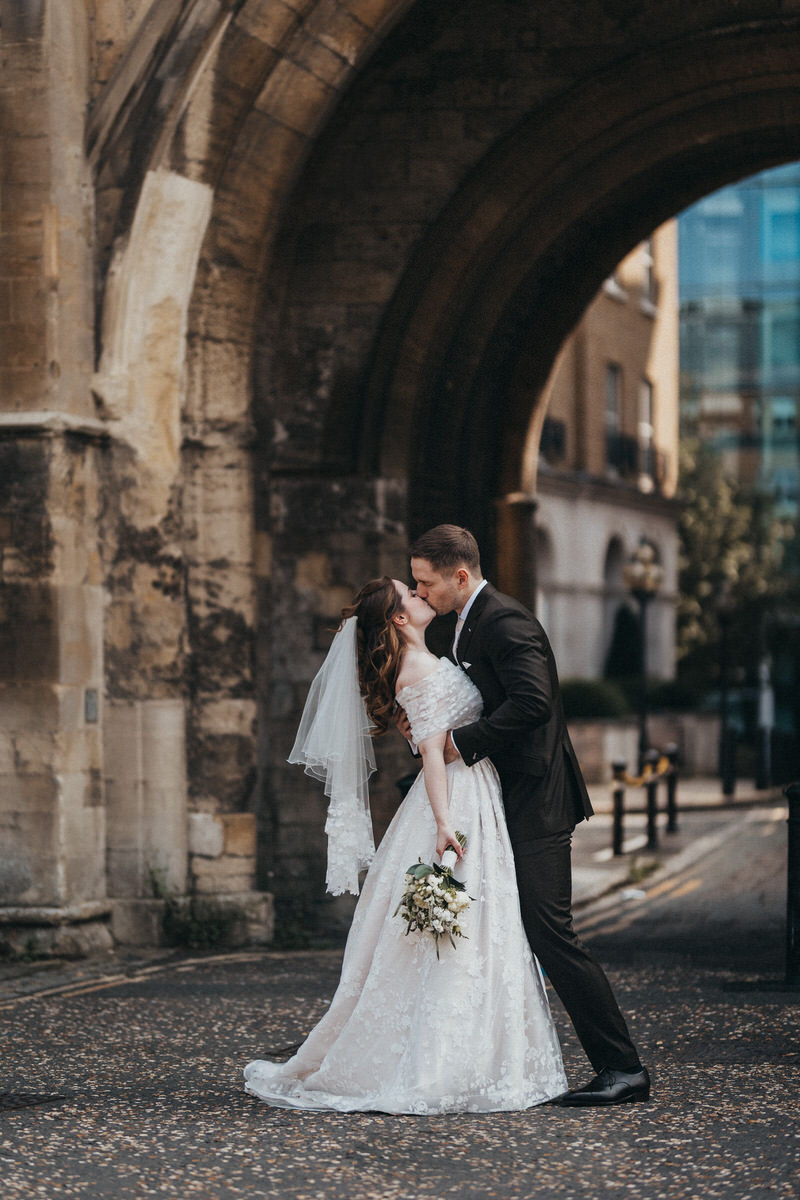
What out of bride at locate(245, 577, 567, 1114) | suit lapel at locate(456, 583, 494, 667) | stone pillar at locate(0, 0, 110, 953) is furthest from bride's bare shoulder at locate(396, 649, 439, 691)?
stone pillar at locate(0, 0, 110, 953)

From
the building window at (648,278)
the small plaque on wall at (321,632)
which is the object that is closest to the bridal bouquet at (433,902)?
the small plaque on wall at (321,632)

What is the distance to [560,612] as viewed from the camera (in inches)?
1154

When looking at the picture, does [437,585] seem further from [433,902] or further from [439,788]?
[433,902]

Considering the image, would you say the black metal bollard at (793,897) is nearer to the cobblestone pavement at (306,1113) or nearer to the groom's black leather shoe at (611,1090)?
the cobblestone pavement at (306,1113)

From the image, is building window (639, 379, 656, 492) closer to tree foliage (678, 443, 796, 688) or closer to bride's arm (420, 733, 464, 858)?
tree foliage (678, 443, 796, 688)

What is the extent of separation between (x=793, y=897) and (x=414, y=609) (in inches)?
129

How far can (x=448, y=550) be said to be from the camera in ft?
A: 18.6

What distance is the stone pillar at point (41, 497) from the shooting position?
342 inches

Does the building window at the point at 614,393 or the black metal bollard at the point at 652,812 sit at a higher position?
the building window at the point at 614,393

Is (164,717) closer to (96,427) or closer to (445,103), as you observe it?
(96,427)

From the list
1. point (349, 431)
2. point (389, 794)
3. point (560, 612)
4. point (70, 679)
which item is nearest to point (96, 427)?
point (70, 679)

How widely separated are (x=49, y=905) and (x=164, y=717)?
3.83 ft

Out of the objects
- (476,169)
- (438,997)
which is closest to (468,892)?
(438,997)

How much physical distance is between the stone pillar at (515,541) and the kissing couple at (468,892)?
22.6 ft
